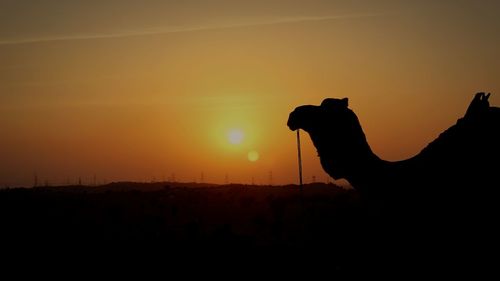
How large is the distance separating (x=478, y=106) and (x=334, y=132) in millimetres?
3263

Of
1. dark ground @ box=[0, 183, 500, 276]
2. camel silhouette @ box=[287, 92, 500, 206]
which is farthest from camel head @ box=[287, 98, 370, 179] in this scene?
dark ground @ box=[0, 183, 500, 276]

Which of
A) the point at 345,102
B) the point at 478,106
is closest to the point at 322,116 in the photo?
the point at 345,102

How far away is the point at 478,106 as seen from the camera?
1391cm

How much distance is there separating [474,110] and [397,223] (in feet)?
10.1

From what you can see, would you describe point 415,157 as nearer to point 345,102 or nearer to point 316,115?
point 345,102

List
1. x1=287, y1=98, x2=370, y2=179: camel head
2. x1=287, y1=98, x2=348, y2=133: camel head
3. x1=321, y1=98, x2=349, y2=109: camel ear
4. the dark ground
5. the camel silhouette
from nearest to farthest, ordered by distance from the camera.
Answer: the dark ground, the camel silhouette, x1=287, y1=98, x2=370, y2=179: camel head, x1=287, y1=98, x2=348, y2=133: camel head, x1=321, y1=98, x2=349, y2=109: camel ear

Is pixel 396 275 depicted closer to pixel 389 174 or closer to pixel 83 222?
pixel 389 174

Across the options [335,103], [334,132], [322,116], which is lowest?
[334,132]

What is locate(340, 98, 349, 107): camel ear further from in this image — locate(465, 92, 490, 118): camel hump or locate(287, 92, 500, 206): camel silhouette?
locate(465, 92, 490, 118): camel hump

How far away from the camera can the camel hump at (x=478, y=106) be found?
1380 cm

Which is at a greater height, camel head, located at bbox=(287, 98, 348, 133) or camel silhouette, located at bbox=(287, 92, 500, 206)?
camel head, located at bbox=(287, 98, 348, 133)

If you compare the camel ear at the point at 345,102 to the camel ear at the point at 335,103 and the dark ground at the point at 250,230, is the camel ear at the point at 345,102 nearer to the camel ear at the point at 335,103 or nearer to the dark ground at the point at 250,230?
the camel ear at the point at 335,103

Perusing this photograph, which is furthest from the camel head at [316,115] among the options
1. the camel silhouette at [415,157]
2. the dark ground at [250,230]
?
the dark ground at [250,230]

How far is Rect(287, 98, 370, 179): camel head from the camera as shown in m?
14.4
